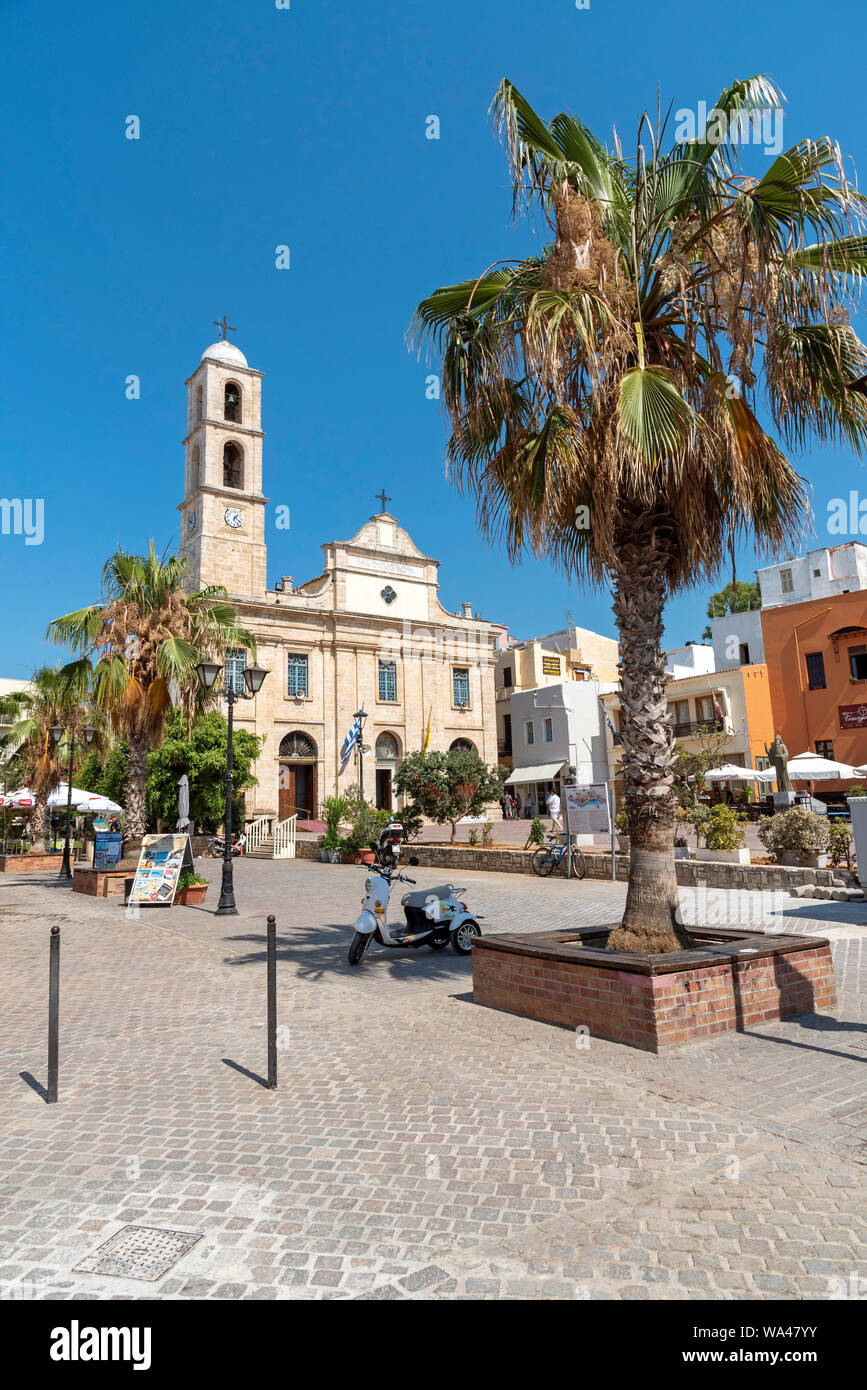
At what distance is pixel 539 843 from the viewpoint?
2105 centimetres

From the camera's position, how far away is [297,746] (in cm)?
4316

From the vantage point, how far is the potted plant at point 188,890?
1652 cm

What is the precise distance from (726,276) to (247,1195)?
7369 millimetres

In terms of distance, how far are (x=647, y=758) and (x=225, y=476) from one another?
4113cm

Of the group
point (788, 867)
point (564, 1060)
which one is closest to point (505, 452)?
point (564, 1060)

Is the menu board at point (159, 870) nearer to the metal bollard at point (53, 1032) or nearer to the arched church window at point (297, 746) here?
the metal bollard at point (53, 1032)

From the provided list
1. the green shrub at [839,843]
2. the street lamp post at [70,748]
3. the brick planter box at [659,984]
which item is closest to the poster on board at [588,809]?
the green shrub at [839,843]

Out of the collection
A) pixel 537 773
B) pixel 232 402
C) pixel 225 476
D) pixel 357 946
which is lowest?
pixel 357 946

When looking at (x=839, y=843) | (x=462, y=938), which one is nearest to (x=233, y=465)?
(x=839, y=843)

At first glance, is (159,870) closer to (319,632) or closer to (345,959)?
(345,959)

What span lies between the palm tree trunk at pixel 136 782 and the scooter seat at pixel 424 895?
→ 9.16m

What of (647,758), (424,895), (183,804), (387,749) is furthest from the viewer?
(387,749)
